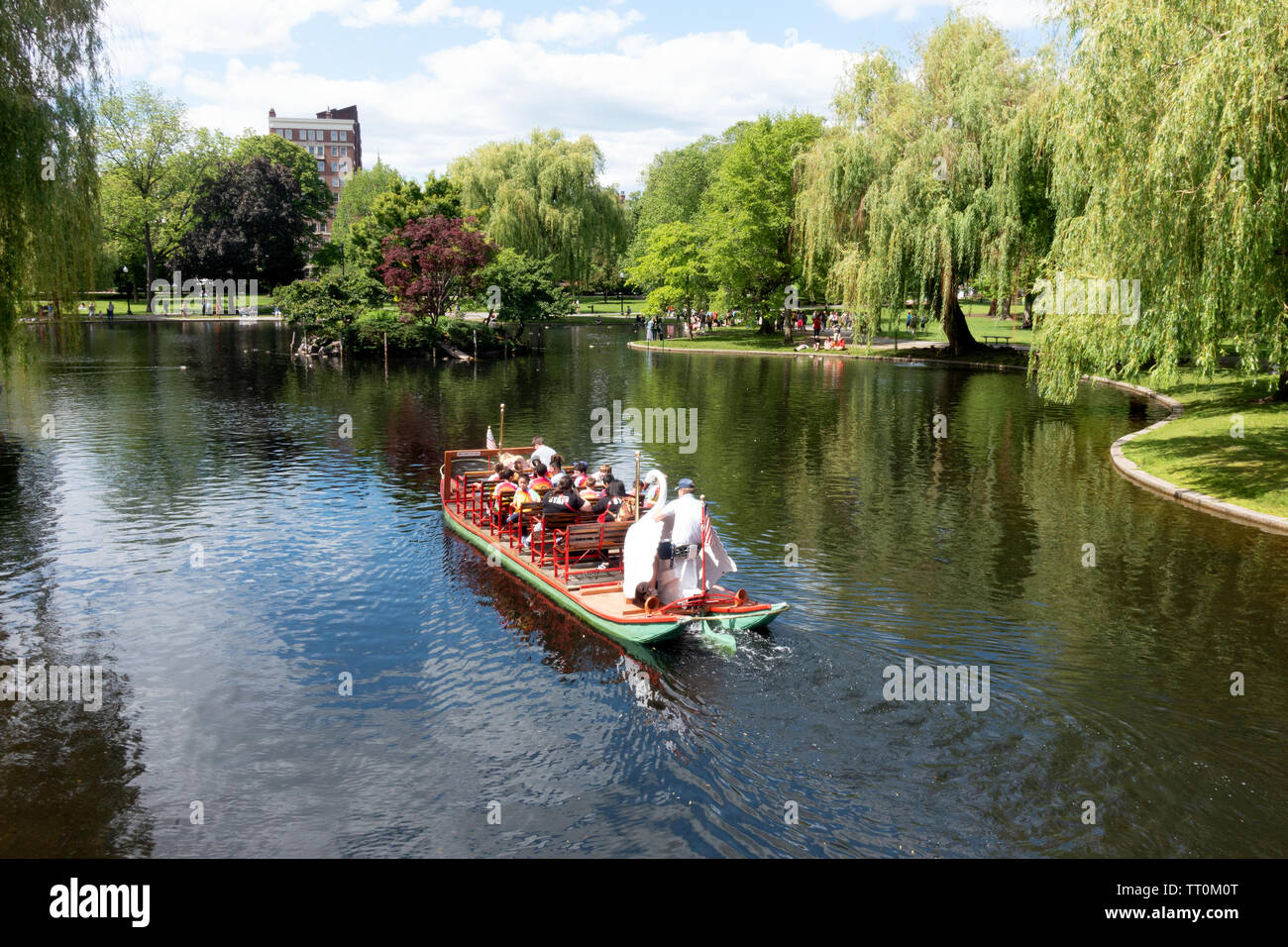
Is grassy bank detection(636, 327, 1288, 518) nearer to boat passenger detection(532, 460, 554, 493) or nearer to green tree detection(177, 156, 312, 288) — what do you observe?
boat passenger detection(532, 460, 554, 493)

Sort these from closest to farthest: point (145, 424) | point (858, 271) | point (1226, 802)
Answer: point (1226, 802) < point (145, 424) < point (858, 271)

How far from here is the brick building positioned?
6668 inches

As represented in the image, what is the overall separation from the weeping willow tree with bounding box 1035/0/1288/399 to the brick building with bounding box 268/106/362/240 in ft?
542

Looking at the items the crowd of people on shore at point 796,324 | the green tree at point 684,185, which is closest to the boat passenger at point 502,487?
the crowd of people on shore at point 796,324

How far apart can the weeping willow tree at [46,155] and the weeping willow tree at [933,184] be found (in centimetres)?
3527

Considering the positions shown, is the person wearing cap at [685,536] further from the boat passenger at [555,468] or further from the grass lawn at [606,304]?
the grass lawn at [606,304]

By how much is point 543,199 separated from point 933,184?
142 feet

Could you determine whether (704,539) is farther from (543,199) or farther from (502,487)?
(543,199)

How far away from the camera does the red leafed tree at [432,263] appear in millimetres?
57781

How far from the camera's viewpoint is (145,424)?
32469mm

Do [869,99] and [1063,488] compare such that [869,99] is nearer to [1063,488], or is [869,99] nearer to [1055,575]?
[1063,488]
